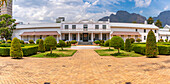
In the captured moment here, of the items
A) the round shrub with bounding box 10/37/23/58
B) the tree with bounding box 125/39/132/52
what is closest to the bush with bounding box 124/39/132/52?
the tree with bounding box 125/39/132/52

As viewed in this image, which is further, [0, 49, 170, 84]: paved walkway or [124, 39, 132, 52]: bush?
[124, 39, 132, 52]: bush

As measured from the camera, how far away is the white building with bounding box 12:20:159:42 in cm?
3347

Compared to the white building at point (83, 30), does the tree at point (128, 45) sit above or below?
below

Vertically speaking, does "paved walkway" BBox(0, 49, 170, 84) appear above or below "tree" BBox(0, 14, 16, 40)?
below

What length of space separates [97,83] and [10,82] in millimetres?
3387

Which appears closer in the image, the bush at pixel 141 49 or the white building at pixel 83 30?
the bush at pixel 141 49

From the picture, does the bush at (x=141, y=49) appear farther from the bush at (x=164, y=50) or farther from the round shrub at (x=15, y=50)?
the round shrub at (x=15, y=50)

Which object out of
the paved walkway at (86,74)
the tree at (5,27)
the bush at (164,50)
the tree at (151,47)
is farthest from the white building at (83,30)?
the paved walkway at (86,74)

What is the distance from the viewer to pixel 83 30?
33094 millimetres

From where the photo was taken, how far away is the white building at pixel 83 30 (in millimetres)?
33469

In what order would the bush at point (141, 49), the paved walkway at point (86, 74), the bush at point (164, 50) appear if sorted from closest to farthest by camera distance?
the paved walkway at point (86, 74) < the bush at point (164, 50) < the bush at point (141, 49)

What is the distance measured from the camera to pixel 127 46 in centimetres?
1513

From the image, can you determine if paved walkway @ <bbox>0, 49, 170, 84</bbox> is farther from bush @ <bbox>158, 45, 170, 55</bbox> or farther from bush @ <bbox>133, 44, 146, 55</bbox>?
bush @ <bbox>158, 45, 170, 55</bbox>

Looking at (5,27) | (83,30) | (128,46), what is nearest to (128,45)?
(128,46)
